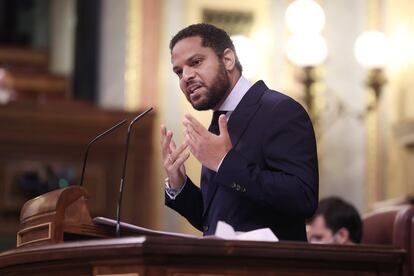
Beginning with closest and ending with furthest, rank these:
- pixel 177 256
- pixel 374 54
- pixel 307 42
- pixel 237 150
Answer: pixel 177 256 < pixel 237 150 < pixel 307 42 < pixel 374 54

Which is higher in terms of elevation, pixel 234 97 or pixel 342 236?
pixel 234 97

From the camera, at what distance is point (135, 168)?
275 inches

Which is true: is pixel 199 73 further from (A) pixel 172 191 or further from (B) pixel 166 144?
(A) pixel 172 191

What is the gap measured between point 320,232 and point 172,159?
5.22 feet

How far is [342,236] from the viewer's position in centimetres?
425

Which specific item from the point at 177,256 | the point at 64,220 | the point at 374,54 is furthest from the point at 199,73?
the point at 374,54

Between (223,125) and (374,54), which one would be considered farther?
(374,54)

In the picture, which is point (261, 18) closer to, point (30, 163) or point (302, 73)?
point (302, 73)

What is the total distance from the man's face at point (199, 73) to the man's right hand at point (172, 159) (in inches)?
4.4

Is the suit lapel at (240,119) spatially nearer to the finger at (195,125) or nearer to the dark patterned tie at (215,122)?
the dark patterned tie at (215,122)

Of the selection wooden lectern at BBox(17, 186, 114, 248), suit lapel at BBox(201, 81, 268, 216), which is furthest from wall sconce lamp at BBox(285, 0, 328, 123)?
wooden lectern at BBox(17, 186, 114, 248)

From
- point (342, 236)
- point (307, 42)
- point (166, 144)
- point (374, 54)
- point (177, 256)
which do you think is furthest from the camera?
point (374, 54)

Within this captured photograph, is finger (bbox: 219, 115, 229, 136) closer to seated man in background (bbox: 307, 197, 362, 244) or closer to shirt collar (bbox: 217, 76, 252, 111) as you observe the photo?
shirt collar (bbox: 217, 76, 252, 111)

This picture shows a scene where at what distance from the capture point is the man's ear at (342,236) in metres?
4.23
